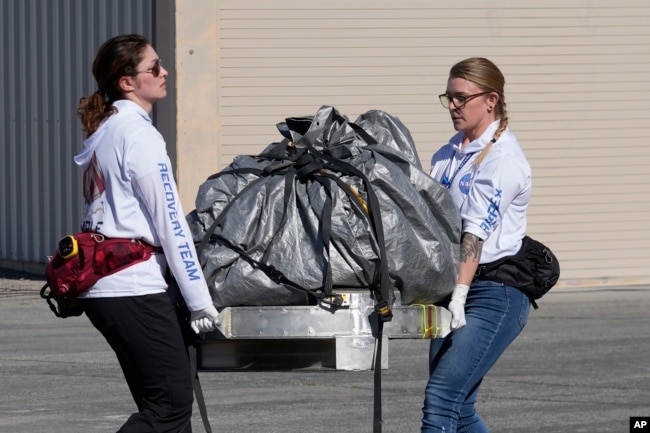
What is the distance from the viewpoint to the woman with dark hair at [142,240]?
5070mm

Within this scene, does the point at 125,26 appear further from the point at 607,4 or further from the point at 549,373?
the point at 549,373

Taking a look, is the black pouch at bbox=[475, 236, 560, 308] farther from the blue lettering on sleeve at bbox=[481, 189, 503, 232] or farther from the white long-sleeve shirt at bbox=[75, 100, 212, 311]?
the white long-sleeve shirt at bbox=[75, 100, 212, 311]

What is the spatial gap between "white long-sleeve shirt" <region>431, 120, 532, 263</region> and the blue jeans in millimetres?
175

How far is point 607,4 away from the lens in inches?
696

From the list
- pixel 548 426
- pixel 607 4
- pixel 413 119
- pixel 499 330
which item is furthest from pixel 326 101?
pixel 499 330

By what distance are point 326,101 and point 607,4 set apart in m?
3.78

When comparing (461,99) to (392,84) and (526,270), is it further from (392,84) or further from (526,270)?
(392,84)

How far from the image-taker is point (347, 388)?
10008 millimetres

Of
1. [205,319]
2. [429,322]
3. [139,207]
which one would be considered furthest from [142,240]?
[429,322]

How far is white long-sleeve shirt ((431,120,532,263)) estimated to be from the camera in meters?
5.50

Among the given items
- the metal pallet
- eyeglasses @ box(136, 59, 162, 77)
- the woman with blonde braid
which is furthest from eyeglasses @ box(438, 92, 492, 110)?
eyeglasses @ box(136, 59, 162, 77)

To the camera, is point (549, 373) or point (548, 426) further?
point (549, 373)

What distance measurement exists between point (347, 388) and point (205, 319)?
5040 mm

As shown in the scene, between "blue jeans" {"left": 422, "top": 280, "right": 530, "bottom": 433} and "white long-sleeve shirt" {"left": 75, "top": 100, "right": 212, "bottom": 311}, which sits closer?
"white long-sleeve shirt" {"left": 75, "top": 100, "right": 212, "bottom": 311}
